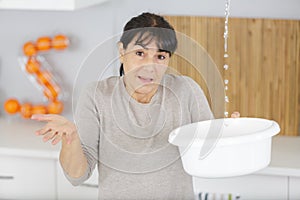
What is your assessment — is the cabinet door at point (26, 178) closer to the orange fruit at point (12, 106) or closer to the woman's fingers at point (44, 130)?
the orange fruit at point (12, 106)

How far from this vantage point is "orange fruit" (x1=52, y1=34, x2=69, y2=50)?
86.9 inches

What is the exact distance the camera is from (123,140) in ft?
4.60

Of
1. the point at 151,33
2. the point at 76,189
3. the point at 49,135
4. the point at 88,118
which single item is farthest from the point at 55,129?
the point at 76,189

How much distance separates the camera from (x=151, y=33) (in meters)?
1.29

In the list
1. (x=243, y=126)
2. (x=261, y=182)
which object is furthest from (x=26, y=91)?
(x=243, y=126)

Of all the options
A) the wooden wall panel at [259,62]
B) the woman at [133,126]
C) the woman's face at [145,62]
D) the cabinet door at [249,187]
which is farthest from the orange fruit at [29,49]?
the woman's face at [145,62]

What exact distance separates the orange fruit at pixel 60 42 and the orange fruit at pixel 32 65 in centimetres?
8

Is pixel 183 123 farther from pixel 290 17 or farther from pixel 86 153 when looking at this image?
pixel 290 17

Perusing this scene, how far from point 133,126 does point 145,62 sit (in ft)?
0.58

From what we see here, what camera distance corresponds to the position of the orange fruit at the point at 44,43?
2217 mm

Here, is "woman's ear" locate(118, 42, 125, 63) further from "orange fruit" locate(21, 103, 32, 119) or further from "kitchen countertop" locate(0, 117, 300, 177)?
"orange fruit" locate(21, 103, 32, 119)

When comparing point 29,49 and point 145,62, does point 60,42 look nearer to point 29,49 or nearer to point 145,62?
point 29,49

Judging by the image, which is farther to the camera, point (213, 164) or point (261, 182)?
point (261, 182)

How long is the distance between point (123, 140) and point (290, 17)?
85cm
